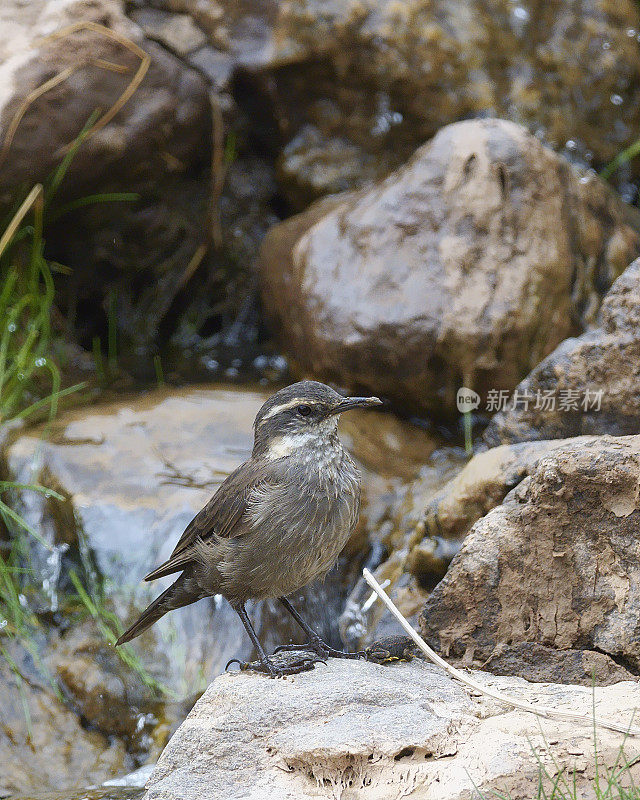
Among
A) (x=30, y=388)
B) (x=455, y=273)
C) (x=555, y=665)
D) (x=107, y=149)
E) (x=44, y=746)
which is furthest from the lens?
(x=107, y=149)

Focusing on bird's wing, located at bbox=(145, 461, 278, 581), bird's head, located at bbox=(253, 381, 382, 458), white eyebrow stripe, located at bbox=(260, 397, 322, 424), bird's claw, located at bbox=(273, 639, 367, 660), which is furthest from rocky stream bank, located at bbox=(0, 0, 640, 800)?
white eyebrow stripe, located at bbox=(260, 397, 322, 424)

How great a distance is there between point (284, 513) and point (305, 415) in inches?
18.8

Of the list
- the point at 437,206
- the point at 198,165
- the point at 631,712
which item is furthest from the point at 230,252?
the point at 631,712

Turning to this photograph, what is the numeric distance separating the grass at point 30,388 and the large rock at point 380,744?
7.73ft

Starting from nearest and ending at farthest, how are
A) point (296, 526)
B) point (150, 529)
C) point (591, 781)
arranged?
point (591, 781)
point (296, 526)
point (150, 529)

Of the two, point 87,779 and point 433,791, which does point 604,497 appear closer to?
point 433,791

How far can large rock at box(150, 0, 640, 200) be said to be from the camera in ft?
26.5

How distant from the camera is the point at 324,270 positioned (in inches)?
271

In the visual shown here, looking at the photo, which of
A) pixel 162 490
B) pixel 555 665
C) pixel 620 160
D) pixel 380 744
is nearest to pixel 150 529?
pixel 162 490

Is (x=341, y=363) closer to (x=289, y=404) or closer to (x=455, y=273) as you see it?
(x=455, y=273)

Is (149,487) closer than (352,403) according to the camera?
No

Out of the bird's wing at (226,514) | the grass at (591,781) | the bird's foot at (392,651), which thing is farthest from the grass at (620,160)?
the grass at (591,781)

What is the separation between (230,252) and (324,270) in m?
2.20

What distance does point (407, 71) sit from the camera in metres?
8.08
